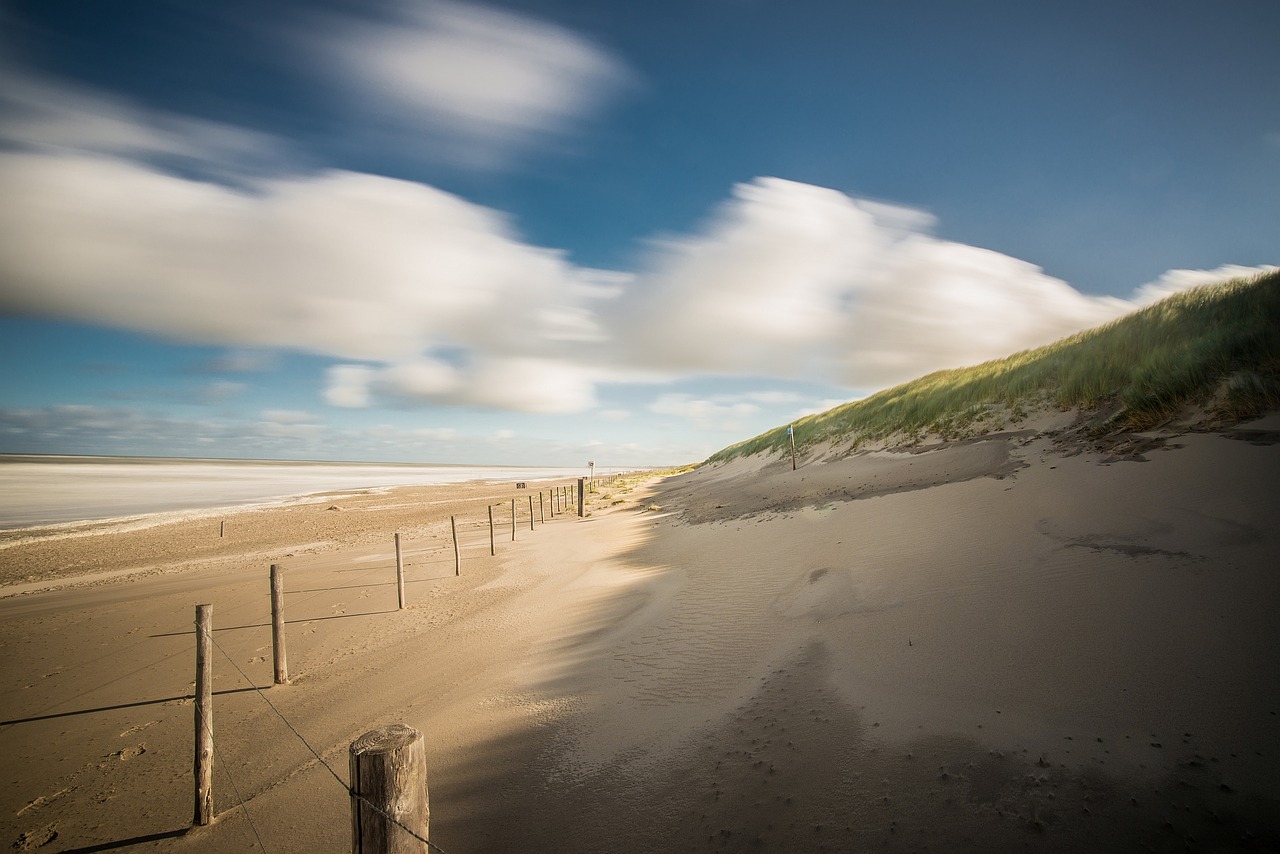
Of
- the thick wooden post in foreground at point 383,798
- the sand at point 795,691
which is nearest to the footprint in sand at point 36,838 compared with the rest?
the sand at point 795,691

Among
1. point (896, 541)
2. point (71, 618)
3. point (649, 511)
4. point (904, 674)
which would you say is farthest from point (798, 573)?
point (71, 618)

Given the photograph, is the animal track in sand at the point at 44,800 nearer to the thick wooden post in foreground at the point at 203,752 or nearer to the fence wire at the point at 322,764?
the fence wire at the point at 322,764

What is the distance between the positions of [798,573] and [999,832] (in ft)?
20.3

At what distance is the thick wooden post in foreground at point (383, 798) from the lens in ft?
8.86

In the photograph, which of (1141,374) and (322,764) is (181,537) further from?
(1141,374)

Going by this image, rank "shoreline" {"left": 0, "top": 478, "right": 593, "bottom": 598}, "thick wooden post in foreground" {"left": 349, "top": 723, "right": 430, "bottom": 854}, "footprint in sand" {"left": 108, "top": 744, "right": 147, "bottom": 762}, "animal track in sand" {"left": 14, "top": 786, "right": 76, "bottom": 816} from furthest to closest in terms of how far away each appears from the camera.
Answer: "shoreline" {"left": 0, "top": 478, "right": 593, "bottom": 598}, "footprint in sand" {"left": 108, "top": 744, "right": 147, "bottom": 762}, "animal track in sand" {"left": 14, "top": 786, "right": 76, "bottom": 816}, "thick wooden post in foreground" {"left": 349, "top": 723, "right": 430, "bottom": 854}

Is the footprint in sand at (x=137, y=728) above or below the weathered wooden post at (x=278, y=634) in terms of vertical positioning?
below

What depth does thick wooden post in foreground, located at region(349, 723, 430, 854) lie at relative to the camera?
270 cm

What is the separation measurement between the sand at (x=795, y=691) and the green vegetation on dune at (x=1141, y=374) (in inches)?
53.7

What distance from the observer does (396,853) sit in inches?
107

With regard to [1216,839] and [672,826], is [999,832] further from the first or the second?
[672,826]

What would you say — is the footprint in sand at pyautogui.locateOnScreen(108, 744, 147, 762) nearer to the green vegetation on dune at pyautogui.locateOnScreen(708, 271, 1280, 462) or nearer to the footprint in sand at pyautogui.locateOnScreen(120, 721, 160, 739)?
the footprint in sand at pyautogui.locateOnScreen(120, 721, 160, 739)

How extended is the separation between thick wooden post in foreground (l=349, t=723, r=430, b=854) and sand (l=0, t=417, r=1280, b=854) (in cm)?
192

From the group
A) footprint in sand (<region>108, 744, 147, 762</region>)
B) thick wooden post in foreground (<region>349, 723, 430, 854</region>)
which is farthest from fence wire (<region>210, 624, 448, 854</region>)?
footprint in sand (<region>108, 744, 147, 762</region>)
